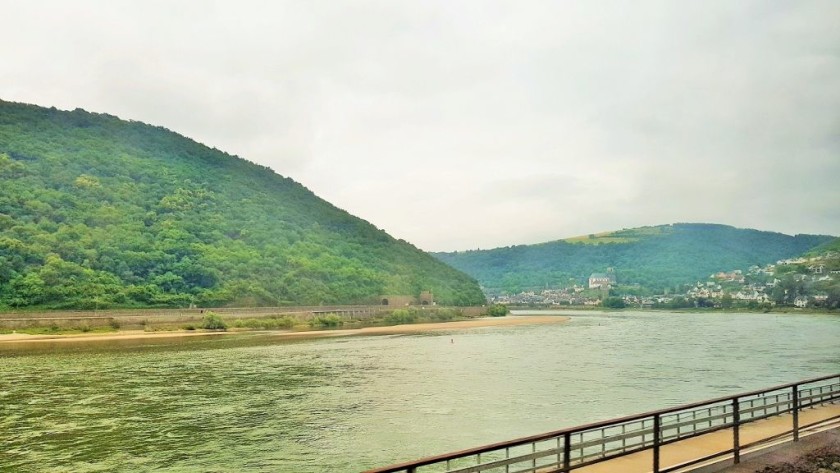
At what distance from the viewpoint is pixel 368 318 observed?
13250 centimetres

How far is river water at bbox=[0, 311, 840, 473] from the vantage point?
72.2 ft

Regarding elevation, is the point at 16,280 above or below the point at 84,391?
above

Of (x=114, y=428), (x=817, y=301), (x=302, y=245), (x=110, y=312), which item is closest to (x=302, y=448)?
(x=114, y=428)

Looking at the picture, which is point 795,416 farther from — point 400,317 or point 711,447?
point 400,317

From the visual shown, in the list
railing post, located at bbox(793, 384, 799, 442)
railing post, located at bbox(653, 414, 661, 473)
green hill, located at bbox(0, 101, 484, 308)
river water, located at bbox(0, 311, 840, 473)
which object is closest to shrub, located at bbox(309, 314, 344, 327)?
green hill, located at bbox(0, 101, 484, 308)

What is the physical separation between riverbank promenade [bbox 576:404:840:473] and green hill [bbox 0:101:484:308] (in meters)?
101

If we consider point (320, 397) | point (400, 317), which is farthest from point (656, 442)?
point (400, 317)

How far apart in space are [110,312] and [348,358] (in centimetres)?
5442

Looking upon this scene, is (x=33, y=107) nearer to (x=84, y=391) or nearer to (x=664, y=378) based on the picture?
(x=84, y=391)

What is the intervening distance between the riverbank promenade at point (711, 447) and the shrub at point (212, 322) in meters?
91.7

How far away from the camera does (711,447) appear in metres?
14.3

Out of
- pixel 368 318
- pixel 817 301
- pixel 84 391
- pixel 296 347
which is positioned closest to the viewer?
pixel 84 391

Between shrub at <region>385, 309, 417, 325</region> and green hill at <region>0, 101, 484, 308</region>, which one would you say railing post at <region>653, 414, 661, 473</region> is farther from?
shrub at <region>385, 309, 417, 325</region>

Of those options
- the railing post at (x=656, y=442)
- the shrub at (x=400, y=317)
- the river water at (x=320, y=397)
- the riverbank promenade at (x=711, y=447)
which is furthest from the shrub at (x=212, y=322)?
the railing post at (x=656, y=442)
